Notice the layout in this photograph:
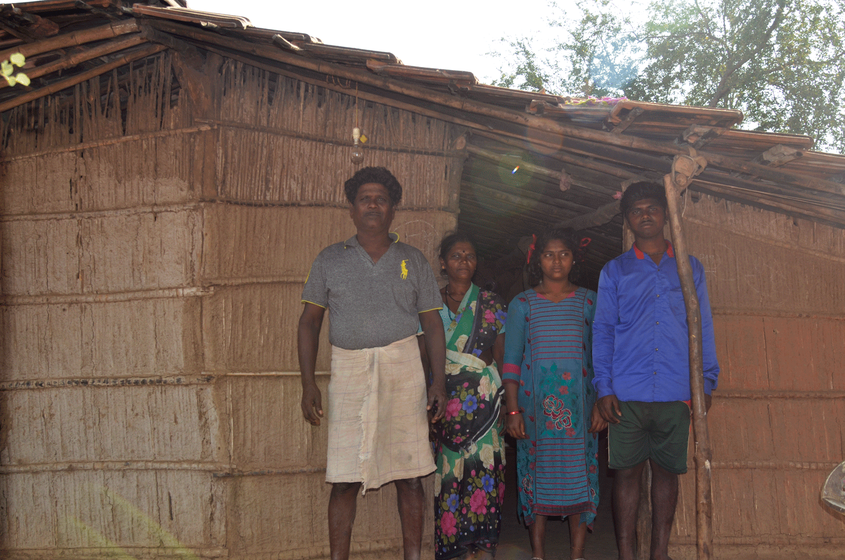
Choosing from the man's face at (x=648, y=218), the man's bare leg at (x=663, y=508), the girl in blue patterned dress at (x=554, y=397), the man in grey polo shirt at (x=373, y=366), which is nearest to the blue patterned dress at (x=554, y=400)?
the girl in blue patterned dress at (x=554, y=397)

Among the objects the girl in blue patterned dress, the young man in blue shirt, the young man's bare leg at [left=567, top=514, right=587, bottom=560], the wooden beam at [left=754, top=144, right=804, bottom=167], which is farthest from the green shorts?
the wooden beam at [left=754, top=144, right=804, bottom=167]

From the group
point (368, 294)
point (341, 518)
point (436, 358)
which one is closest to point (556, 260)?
point (436, 358)

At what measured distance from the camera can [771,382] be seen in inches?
162

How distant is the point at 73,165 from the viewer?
3.99m

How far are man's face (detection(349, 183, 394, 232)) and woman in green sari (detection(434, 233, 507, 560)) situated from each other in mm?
620

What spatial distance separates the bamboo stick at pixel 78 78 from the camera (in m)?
3.66

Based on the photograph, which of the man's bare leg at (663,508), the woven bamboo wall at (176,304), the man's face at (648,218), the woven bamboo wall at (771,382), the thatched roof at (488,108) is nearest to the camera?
the thatched roof at (488,108)

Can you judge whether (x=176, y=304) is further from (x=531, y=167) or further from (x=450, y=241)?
(x=531, y=167)

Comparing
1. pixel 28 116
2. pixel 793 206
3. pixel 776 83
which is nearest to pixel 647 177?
pixel 793 206

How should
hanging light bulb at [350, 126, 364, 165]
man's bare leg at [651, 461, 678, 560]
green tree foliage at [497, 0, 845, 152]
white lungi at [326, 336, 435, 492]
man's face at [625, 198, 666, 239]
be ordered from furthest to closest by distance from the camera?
green tree foliage at [497, 0, 845, 152], hanging light bulb at [350, 126, 364, 165], man's face at [625, 198, 666, 239], man's bare leg at [651, 461, 678, 560], white lungi at [326, 336, 435, 492]

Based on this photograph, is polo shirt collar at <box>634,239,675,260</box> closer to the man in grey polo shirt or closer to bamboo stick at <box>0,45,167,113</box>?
the man in grey polo shirt

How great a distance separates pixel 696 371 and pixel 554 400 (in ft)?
2.52

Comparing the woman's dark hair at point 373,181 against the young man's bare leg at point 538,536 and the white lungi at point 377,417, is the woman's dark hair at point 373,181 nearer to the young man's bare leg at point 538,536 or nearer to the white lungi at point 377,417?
the white lungi at point 377,417

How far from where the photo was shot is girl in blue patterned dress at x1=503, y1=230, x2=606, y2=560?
3412 millimetres
